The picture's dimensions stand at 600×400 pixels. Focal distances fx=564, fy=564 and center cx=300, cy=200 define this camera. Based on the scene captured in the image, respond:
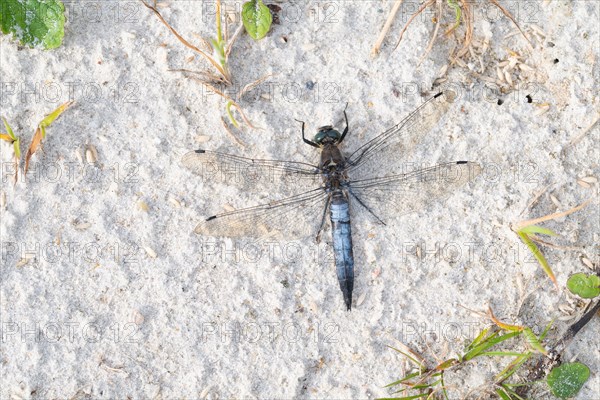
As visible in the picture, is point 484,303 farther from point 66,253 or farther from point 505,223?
point 66,253

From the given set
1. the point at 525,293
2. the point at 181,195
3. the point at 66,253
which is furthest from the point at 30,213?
the point at 525,293

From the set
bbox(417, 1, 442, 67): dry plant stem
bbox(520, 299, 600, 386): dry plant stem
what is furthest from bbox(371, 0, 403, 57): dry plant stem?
bbox(520, 299, 600, 386): dry plant stem

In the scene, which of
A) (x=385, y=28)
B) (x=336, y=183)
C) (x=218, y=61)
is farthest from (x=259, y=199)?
(x=385, y=28)

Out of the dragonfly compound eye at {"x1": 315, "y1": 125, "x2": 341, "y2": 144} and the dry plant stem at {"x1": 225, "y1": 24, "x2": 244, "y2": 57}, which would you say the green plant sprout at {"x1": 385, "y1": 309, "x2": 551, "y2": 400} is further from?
the dry plant stem at {"x1": 225, "y1": 24, "x2": 244, "y2": 57}

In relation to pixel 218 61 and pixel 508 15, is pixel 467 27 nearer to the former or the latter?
pixel 508 15

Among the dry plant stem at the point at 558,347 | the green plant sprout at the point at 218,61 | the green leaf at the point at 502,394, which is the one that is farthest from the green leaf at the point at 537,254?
the green plant sprout at the point at 218,61

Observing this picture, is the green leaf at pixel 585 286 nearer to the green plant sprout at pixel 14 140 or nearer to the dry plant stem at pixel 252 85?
the dry plant stem at pixel 252 85
